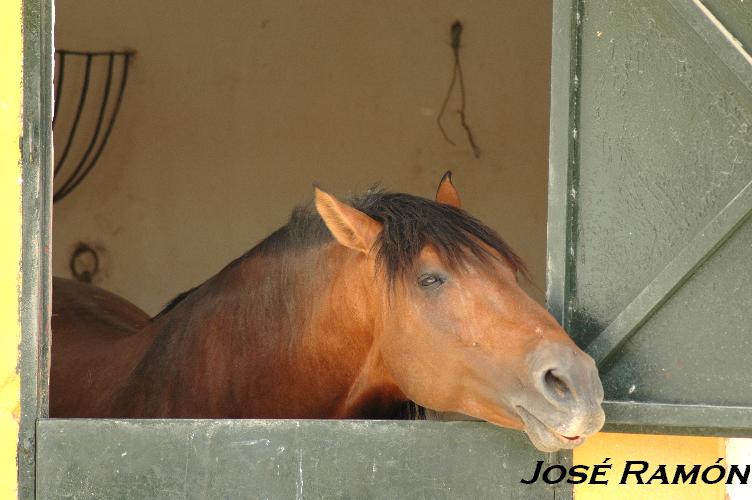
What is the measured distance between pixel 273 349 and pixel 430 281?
689 millimetres

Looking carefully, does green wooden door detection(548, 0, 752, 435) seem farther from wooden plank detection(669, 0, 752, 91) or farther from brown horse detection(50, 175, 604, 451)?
brown horse detection(50, 175, 604, 451)

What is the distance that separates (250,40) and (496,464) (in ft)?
14.5

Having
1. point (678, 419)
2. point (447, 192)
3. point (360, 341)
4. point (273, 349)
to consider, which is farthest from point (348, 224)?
point (678, 419)

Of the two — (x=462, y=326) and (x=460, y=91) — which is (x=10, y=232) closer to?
(x=462, y=326)

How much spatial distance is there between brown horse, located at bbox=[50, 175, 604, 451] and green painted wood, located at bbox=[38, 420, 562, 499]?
0.13 metres

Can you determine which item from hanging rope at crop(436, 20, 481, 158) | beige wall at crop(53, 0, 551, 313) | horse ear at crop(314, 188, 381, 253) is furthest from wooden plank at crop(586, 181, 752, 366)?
hanging rope at crop(436, 20, 481, 158)

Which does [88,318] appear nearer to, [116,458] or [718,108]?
[116,458]

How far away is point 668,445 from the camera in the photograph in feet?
8.85

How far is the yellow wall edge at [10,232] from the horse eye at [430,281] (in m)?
0.98

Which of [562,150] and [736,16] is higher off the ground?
[736,16]

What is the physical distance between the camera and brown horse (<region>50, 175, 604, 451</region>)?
8.41 feet

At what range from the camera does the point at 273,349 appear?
10.9 feet

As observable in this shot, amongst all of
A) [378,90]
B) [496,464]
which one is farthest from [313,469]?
[378,90]

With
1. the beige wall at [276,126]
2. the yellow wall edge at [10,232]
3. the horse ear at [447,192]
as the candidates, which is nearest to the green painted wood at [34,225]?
Answer: the yellow wall edge at [10,232]
